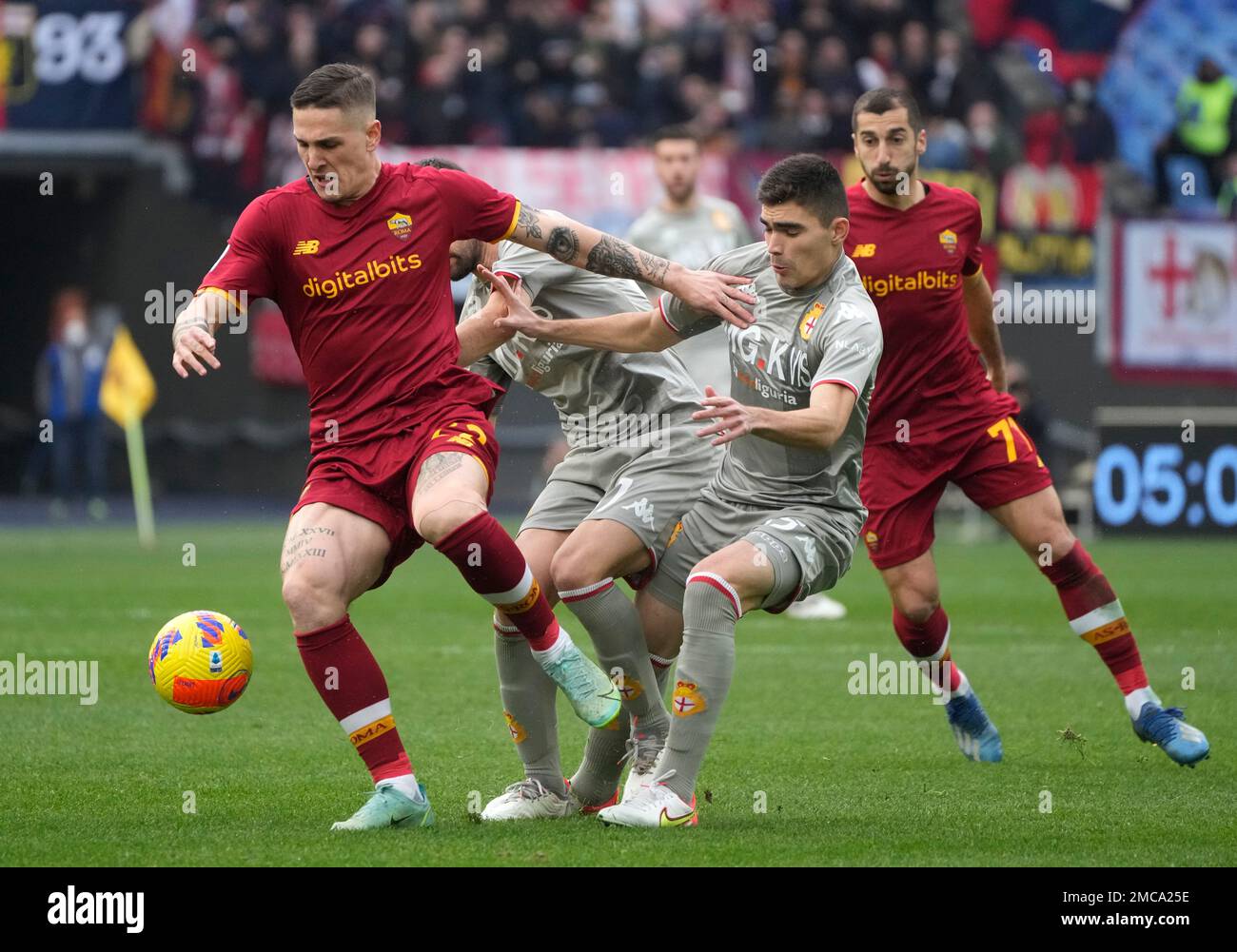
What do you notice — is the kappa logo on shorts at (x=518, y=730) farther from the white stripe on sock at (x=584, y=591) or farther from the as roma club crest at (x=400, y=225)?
the as roma club crest at (x=400, y=225)

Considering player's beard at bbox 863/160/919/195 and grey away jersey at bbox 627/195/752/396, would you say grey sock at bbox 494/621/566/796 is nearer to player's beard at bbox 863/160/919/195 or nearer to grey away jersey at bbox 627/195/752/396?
player's beard at bbox 863/160/919/195

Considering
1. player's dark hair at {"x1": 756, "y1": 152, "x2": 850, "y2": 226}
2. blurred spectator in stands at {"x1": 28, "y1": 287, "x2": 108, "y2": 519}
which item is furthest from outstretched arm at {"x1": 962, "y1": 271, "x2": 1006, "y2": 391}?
blurred spectator in stands at {"x1": 28, "y1": 287, "x2": 108, "y2": 519}

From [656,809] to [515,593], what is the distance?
81 cm

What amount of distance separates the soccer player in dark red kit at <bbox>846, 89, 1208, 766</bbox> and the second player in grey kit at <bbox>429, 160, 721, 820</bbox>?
3.92 ft

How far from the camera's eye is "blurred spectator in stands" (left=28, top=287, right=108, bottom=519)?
21766 millimetres

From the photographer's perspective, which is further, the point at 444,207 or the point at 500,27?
the point at 500,27

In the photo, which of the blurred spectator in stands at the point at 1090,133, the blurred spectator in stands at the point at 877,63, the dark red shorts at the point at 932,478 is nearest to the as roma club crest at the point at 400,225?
the dark red shorts at the point at 932,478

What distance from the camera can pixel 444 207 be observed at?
20.6 ft

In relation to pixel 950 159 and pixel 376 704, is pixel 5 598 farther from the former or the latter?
pixel 950 159

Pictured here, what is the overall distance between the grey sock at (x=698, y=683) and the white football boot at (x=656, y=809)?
0.13ft

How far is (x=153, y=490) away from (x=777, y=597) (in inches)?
729

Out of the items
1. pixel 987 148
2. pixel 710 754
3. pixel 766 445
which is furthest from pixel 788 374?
pixel 987 148

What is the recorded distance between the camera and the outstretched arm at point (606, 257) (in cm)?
624
